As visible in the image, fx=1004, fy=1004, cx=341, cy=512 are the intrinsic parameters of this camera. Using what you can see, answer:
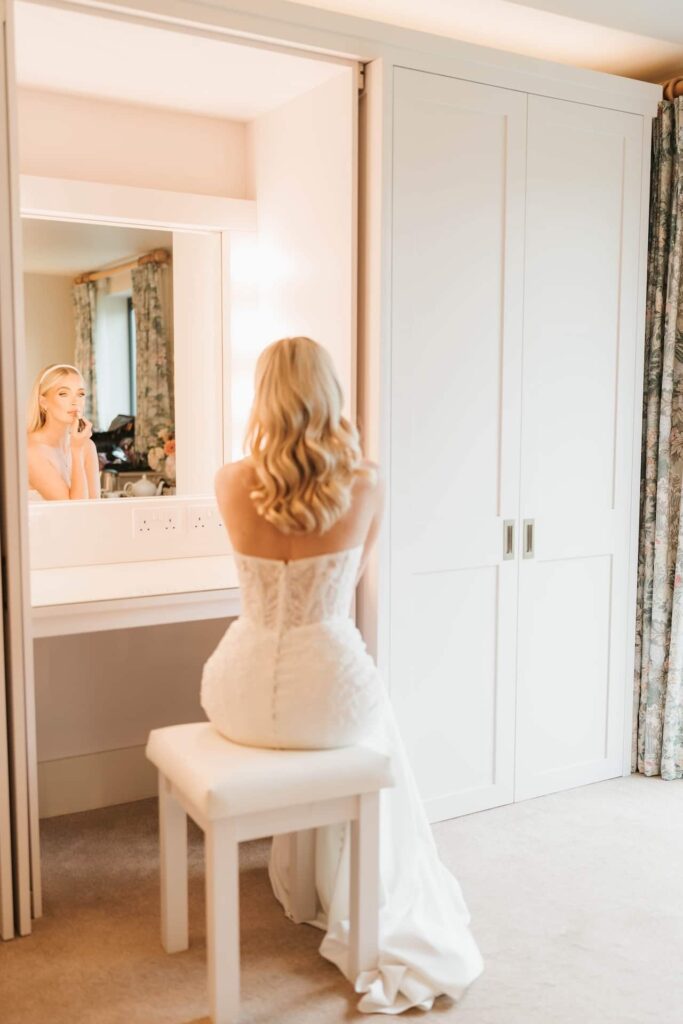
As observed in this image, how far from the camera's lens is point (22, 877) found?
8.29ft

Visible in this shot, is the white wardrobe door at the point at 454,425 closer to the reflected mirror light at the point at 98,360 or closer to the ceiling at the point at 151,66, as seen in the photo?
the ceiling at the point at 151,66

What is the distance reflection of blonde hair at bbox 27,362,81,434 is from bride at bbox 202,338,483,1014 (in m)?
1.03

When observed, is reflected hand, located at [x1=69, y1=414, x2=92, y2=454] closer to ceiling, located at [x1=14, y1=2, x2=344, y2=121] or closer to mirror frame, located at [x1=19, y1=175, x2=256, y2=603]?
mirror frame, located at [x1=19, y1=175, x2=256, y2=603]

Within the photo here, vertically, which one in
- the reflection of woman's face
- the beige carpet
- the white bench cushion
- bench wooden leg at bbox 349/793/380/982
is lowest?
the beige carpet

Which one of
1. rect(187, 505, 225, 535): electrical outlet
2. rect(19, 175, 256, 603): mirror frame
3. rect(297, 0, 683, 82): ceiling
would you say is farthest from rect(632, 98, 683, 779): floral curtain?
rect(187, 505, 225, 535): electrical outlet

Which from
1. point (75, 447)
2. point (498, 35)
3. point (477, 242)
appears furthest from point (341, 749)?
point (498, 35)

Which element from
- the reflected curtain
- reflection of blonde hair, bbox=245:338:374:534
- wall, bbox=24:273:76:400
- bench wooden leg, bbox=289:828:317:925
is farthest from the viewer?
the reflected curtain

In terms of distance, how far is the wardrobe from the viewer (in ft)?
10.0

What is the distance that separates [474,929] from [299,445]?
4.43ft

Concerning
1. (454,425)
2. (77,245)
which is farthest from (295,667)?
(77,245)

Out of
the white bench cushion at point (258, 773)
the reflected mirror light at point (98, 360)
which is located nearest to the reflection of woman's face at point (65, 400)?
the reflected mirror light at point (98, 360)

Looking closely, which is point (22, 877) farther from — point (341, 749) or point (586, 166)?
point (586, 166)

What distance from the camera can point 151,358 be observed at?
10.8ft

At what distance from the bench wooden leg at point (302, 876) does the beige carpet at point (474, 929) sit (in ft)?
0.15
